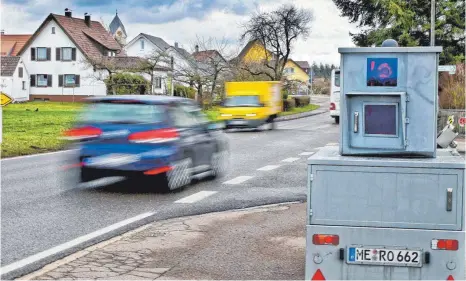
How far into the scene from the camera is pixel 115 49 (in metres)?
90.1

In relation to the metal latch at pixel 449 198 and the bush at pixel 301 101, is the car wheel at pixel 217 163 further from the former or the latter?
the bush at pixel 301 101

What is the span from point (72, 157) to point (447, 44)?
45.8 meters

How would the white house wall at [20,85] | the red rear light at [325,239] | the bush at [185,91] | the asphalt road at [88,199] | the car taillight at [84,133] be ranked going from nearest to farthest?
the red rear light at [325,239], the asphalt road at [88,199], the car taillight at [84,133], the bush at [185,91], the white house wall at [20,85]

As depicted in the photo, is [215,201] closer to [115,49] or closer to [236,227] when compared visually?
[236,227]

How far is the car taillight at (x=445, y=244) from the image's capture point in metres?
5.99

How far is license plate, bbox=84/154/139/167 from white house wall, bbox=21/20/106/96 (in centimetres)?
7183

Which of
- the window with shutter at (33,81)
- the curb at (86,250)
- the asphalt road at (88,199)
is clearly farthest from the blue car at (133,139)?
the window with shutter at (33,81)

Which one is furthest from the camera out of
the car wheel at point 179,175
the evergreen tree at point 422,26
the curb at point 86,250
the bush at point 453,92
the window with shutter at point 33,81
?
A: the window with shutter at point 33,81

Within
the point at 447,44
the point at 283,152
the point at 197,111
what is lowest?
the point at 283,152

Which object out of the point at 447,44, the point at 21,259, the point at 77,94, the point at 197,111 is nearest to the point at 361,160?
the point at 21,259

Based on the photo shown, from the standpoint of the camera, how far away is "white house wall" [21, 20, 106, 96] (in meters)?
85.0

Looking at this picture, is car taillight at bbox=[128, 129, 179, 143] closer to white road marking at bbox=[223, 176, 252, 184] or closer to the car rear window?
the car rear window

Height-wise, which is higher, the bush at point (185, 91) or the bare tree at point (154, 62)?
the bare tree at point (154, 62)

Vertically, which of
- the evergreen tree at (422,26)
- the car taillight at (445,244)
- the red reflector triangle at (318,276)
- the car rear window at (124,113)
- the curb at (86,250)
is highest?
the evergreen tree at (422,26)
